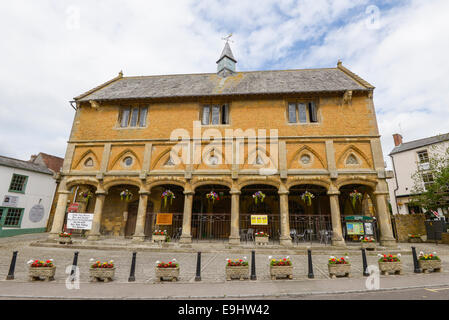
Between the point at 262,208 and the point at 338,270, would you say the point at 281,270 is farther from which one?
the point at 262,208

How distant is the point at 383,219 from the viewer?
13062 mm

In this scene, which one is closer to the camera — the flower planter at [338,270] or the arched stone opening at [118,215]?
the flower planter at [338,270]

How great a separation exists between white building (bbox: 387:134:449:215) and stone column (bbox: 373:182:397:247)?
53.7ft

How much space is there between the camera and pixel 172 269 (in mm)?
6934

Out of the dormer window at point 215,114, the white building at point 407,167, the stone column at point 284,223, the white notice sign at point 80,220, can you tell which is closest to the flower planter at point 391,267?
the stone column at point 284,223

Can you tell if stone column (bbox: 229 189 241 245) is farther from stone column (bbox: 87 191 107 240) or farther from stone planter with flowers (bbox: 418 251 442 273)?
stone column (bbox: 87 191 107 240)

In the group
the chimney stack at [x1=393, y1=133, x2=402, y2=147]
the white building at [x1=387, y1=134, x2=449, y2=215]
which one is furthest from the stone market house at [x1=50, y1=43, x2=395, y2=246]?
the chimney stack at [x1=393, y1=133, x2=402, y2=147]

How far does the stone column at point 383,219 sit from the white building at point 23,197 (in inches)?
1141

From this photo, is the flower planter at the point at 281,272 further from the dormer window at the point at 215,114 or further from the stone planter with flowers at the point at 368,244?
the dormer window at the point at 215,114

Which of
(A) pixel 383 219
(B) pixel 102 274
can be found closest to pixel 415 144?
(A) pixel 383 219

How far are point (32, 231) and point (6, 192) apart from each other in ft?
14.8

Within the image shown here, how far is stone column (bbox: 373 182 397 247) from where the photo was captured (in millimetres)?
12664

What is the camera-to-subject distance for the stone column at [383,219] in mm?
12664
